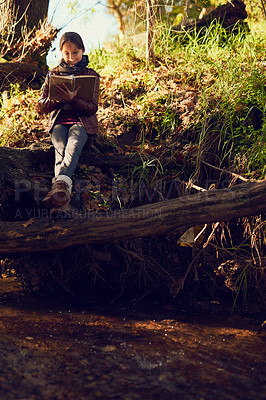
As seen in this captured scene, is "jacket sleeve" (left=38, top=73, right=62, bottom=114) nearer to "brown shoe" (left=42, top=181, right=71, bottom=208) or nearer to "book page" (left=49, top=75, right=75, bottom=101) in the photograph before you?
"book page" (left=49, top=75, right=75, bottom=101)

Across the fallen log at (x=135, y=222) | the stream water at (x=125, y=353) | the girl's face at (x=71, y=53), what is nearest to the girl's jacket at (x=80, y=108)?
the girl's face at (x=71, y=53)

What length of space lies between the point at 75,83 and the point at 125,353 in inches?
97.5

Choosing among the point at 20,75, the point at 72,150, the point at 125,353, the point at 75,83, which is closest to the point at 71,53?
the point at 75,83

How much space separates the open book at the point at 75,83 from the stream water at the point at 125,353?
2045mm

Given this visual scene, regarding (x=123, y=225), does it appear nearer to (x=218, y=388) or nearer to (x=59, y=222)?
(x=59, y=222)

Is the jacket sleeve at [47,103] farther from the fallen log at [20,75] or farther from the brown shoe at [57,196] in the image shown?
the fallen log at [20,75]

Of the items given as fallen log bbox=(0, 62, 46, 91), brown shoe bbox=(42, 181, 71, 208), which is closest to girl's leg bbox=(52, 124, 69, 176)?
brown shoe bbox=(42, 181, 71, 208)

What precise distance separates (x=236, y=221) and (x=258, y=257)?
0.44 metres

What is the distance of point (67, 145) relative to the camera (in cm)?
362

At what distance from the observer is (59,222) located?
3100 mm

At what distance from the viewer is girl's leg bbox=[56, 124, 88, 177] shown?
340 cm

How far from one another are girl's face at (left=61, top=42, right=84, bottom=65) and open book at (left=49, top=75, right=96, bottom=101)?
0.48 meters

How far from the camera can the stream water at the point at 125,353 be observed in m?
2.03

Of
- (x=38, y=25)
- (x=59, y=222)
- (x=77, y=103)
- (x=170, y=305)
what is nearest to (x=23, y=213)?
(x=59, y=222)
